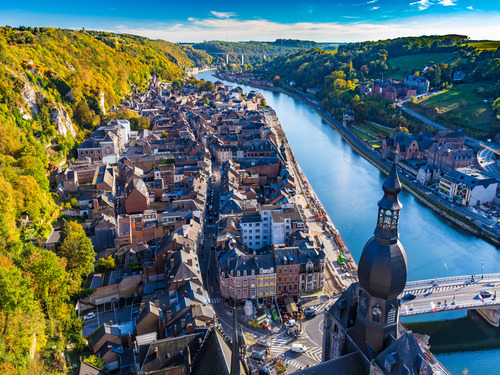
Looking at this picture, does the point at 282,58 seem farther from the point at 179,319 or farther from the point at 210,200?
the point at 179,319

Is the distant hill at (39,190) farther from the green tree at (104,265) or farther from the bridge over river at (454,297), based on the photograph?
the bridge over river at (454,297)

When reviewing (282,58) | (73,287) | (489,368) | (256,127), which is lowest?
(489,368)

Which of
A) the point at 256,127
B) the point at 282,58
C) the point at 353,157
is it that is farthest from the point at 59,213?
the point at 282,58

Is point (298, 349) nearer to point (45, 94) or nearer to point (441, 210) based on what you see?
point (441, 210)

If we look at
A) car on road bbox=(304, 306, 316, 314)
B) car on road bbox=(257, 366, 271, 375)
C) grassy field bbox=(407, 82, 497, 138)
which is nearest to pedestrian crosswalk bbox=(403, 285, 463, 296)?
car on road bbox=(304, 306, 316, 314)

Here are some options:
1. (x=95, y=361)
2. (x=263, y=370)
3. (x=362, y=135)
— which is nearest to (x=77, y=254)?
(x=95, y=361)

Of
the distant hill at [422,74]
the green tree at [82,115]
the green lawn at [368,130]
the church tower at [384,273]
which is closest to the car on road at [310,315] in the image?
the church tower at [384,273]
